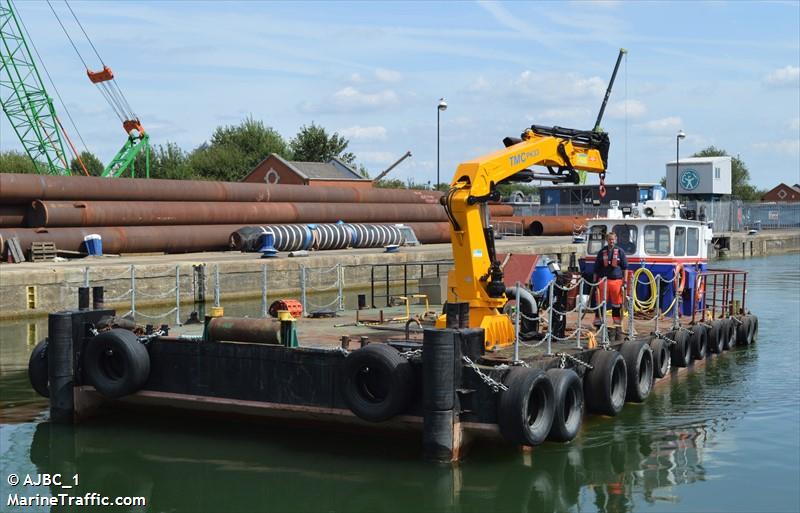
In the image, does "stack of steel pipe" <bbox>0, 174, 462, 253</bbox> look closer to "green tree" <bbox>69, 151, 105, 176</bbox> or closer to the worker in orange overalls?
the worker in orange overalls

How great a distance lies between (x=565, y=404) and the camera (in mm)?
12953

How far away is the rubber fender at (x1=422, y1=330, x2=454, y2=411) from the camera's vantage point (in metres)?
11.8

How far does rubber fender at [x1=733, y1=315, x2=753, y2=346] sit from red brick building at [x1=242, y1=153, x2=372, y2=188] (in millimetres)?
48547

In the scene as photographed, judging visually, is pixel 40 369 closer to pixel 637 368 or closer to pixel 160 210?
pixel 637 368

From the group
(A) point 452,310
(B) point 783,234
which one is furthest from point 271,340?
(B) point 783,234

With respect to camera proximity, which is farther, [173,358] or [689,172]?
[689,172]

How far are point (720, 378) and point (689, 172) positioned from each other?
61.1m

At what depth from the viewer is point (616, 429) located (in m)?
14.9

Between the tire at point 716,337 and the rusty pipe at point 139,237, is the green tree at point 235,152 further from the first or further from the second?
the tire at point 716,337

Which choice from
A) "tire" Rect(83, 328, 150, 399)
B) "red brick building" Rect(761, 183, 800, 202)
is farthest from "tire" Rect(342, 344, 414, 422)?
"red brick building" Rect(761, 183, 800, 202)

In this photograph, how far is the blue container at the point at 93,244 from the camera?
3431cm

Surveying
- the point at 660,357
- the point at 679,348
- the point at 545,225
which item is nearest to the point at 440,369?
the point at 660,357

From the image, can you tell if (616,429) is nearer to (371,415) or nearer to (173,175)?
(371,415)

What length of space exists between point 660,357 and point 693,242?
12.7 ft
